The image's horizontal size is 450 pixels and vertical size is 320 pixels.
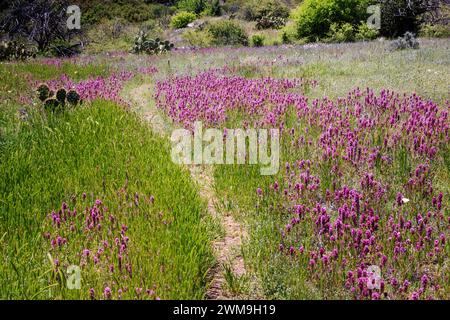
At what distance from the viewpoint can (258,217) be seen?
4078mm

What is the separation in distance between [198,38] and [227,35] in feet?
7.29

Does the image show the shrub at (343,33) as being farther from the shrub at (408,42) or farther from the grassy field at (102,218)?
the grassy field at (102,218)

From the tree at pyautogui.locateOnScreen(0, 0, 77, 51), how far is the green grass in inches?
743

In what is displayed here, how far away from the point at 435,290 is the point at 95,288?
2.48 m

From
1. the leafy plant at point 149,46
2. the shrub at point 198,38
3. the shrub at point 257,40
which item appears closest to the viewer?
the leafy plant at point 149,46

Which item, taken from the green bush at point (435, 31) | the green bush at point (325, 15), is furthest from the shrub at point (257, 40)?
the green bush at point (435, 31)

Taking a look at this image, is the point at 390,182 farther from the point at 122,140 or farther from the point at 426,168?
Result: the point at 122,140

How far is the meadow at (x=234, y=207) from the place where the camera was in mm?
2996

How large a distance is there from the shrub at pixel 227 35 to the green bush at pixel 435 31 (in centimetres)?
1109

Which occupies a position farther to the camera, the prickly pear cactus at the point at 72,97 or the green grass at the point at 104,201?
the prickly pear cactus at the point at 72,97

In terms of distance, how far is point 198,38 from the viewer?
94.2ft

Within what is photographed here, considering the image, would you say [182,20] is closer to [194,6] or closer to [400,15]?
[194,6]

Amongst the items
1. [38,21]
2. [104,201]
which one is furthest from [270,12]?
[104,201]
